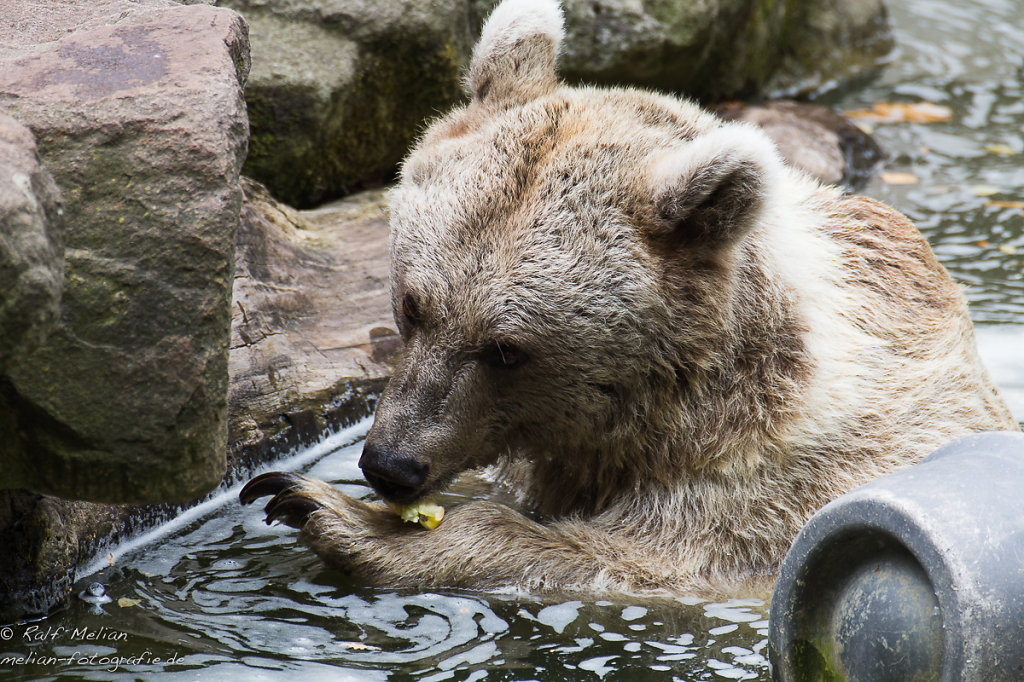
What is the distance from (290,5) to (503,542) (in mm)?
4479

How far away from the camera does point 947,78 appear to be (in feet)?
40.3

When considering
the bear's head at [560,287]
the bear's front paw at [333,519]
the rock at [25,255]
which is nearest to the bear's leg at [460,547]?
the bear's front paw at [333,519]

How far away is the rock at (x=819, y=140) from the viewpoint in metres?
9.59

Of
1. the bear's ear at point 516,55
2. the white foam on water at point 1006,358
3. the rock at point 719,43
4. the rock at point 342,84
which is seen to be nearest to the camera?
the bear's ear at point 516,55

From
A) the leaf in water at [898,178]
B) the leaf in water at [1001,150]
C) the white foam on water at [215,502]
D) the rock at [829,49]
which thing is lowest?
the white foam on water at [215,502]

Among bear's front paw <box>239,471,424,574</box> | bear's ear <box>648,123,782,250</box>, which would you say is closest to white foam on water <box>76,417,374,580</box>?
bear's front paw <box>239,471,424,574</box>

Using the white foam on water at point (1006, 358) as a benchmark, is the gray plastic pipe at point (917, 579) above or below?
above

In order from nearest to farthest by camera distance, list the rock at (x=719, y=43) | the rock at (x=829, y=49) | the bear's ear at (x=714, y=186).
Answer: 1. the bear's ear at (x=714, y=186)
2. the rock at (x=719, y=43)
3. the rock at (x=829, y=49)

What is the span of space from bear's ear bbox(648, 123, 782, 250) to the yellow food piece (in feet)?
4.95

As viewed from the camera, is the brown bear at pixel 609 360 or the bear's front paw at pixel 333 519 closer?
the brown bear at pixel 609 360

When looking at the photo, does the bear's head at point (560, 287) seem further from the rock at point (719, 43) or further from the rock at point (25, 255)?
the rock at point (719, 43)

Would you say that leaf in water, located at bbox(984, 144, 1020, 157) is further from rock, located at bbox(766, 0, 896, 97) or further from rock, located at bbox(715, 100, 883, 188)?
rock, located at bbox(766, 0, 896, 97)

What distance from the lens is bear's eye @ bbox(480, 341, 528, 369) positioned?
14.3 ft

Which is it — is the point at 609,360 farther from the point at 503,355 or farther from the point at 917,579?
the point at 917,579
